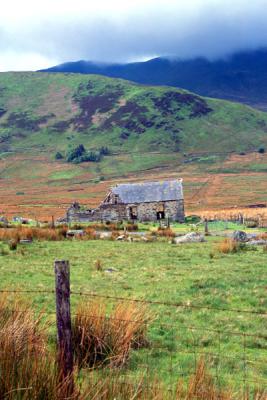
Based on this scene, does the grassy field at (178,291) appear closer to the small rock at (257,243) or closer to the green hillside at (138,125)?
the small rock at (257,243)

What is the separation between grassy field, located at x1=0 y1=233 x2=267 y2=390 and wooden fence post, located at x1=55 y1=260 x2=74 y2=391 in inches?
62.5

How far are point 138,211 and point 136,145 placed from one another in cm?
10675

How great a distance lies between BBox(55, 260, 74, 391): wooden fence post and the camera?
18.2 ft

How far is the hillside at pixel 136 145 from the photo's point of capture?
106438 millimetres

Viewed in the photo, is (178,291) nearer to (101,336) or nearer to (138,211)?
(101,336)

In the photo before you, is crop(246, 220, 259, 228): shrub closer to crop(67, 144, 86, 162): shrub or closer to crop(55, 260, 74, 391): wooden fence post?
crop(55, 260, 74, 391): wooden fence post

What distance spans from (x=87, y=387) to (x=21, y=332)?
1372 millimetres

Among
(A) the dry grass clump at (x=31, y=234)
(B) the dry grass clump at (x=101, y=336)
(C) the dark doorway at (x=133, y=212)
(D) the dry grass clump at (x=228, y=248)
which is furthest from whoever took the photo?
(C) the dark doorway at (x=133, y=212)

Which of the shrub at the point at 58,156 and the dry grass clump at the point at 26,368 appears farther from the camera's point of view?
the shrub at the point at 58,156

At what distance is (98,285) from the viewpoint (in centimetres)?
1371

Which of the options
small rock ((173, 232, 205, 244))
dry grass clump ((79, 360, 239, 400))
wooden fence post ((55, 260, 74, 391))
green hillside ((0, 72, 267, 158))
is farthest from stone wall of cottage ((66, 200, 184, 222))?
green hillside ((0, 72, 267, 158))

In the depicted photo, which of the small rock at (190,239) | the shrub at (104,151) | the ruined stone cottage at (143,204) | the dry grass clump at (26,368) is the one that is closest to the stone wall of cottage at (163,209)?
the ruined stone cottage at (143,204)

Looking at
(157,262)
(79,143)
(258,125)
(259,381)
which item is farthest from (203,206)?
(258,125)

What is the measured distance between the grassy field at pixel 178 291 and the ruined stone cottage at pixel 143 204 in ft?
87.9
